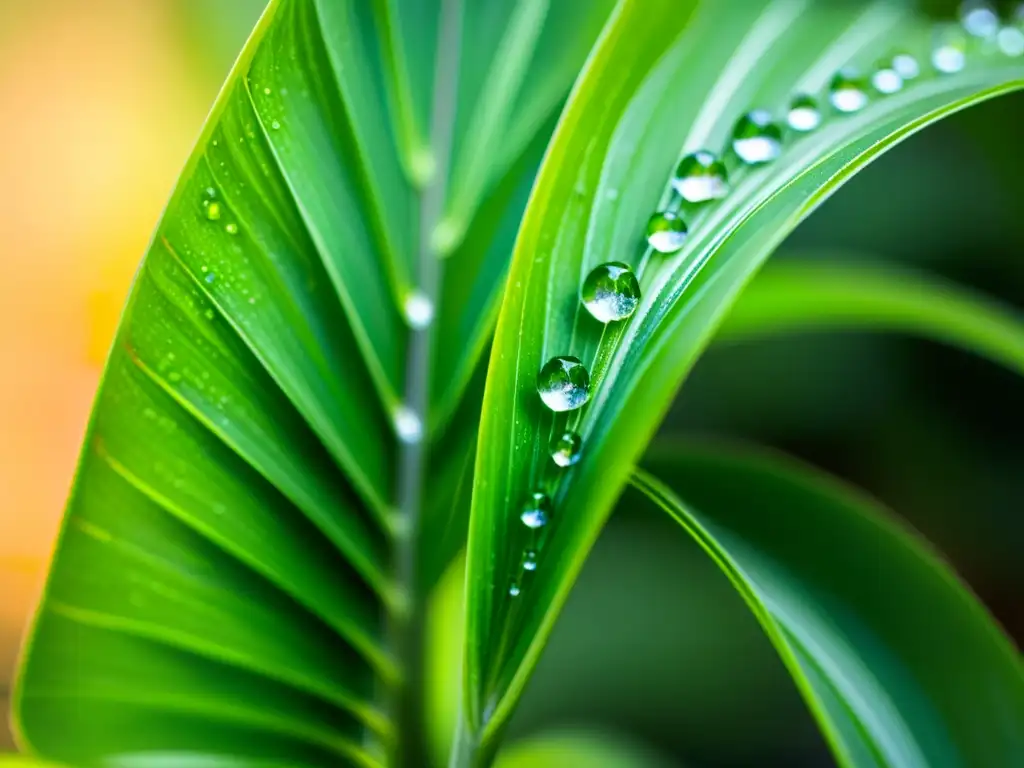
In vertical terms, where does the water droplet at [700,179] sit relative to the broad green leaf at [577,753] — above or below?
above

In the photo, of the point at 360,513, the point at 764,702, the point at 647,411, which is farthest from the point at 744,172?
the point at 764,702

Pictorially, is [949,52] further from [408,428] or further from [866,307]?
[408,428]

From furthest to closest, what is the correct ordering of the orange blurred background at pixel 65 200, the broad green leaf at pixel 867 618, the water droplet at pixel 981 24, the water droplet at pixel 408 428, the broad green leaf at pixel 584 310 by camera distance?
the orange blurred background at pixel 65 200 < the water droplet at pixel 981 24 < the water droplet at pixel 408 428 < the broad green leaf at pixel 867 618 < the broad green leaf at pixel 584 310

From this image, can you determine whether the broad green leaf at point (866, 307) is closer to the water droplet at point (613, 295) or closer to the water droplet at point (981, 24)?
the water droplet at point (981, 24)

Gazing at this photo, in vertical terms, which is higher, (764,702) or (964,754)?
(764,702)

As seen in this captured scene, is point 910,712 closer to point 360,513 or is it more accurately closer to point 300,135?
point 360,513

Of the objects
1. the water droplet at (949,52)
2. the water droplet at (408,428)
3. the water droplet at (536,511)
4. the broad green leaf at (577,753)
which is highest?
the water droplet at (949,52)

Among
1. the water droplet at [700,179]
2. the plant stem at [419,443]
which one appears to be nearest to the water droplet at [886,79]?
the water droplet at [700,179]

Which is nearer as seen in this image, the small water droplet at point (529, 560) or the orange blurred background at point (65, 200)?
the small water droplet at point (529, 560)
